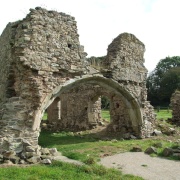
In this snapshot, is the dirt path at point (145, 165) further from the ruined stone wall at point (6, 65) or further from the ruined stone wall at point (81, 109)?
the ruined stone wall at point (81, 109)

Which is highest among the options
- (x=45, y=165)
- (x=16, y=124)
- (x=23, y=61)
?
(x=23, y=61)

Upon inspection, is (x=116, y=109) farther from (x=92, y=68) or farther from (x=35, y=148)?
(x=35, y=148)

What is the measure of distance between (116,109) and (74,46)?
212 inches

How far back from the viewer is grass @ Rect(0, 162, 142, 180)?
651 cm

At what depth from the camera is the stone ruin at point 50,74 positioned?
934 centimetres

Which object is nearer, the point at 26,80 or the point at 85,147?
the point at 26,80

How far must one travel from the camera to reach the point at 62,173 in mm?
6855

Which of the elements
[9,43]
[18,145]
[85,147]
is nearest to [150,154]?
[85,147]

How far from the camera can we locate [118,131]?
1480 cm

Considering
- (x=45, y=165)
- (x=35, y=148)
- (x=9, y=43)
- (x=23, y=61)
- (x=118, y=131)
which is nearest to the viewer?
(x=45, y=165)

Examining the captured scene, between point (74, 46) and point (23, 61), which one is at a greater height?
point (74, 46)

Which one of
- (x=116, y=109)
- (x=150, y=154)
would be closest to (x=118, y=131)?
(x=116, y=109)

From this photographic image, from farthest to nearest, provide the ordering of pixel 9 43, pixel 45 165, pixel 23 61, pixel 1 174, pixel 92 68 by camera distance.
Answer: pixel 92 68, pixel 9 43, pixel 23 61, pixel 45 165, pixel 1 174

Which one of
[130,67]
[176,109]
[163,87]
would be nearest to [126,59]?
[130,67]
